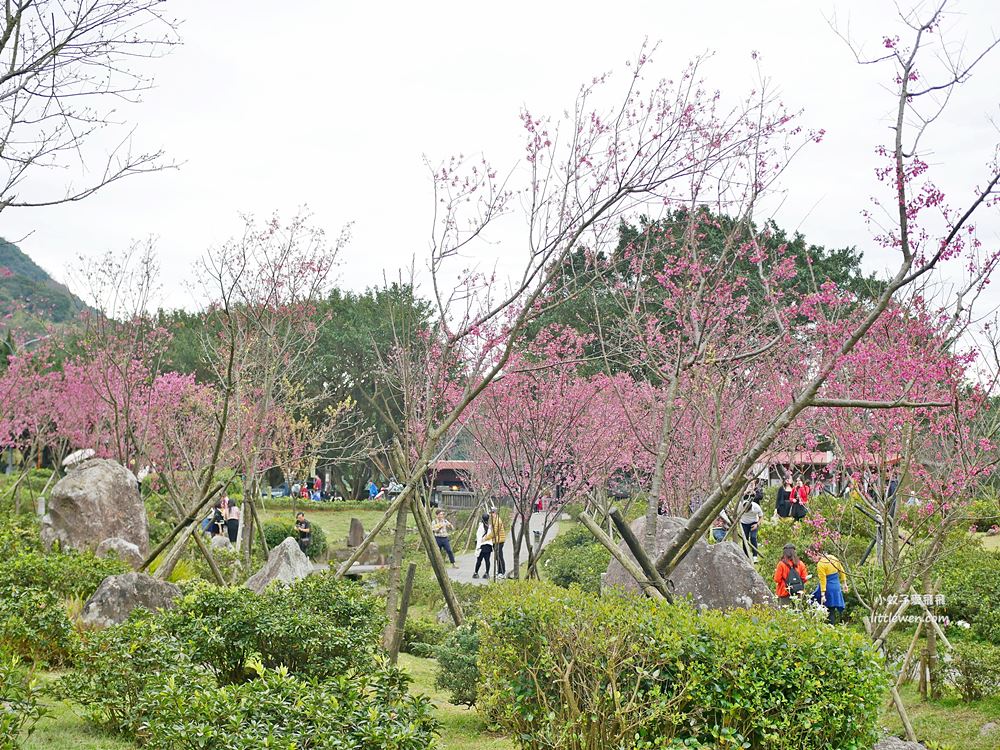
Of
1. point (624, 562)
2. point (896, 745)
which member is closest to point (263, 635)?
point (624, 562)

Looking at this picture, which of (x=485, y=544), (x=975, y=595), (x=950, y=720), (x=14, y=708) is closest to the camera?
(x=14, y=708)

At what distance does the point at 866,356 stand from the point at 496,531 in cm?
978

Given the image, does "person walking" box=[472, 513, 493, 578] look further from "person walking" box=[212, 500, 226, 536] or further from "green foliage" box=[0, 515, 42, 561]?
"green foliage" box=[0, 515, 42, 561]

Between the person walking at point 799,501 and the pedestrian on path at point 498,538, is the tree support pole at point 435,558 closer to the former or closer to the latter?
the pedestrian on path at point 498,538

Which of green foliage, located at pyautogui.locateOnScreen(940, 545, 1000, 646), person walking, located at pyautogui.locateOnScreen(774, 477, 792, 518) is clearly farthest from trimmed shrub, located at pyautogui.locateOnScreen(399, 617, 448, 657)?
person walking, located at pyautogui.locateOnScreen(774, 477, 792, 518)

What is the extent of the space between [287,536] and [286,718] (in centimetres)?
1752

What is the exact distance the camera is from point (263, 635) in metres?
5.74

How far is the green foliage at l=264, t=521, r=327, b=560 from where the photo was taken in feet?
66.8

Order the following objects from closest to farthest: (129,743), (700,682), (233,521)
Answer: (700,682), (129,743), (233,521)

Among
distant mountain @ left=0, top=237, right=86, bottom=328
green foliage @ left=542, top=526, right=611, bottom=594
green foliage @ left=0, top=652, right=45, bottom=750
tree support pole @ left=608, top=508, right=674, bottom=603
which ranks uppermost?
distant mountain @ left=0, top=237, right=86, bottom=328

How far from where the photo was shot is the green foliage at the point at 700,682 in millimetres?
5016

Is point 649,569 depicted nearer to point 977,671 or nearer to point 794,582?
point 977,671

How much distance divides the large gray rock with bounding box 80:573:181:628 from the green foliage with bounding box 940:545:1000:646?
8.98m

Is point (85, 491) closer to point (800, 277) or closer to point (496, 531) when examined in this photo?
point (496, 531)
